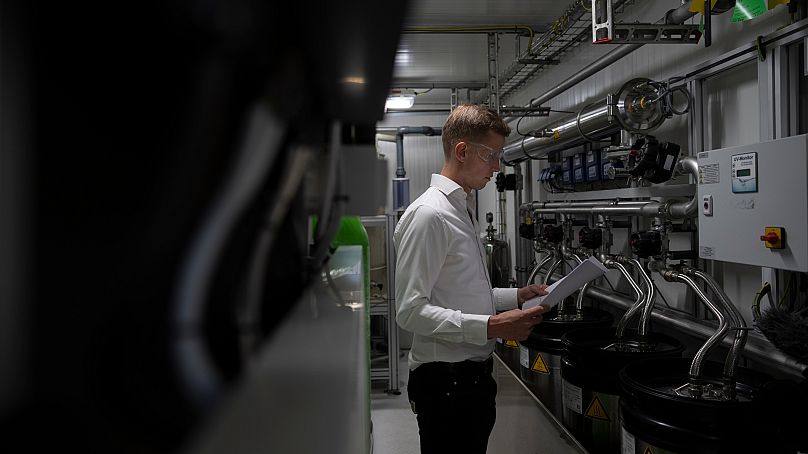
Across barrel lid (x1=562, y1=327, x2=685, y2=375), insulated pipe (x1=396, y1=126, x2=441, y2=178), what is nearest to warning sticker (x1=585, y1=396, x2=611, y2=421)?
barrel lid (x1=562, y1=327, x2=685, y2=375)

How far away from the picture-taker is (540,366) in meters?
2.97

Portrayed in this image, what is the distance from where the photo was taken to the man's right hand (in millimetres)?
1571

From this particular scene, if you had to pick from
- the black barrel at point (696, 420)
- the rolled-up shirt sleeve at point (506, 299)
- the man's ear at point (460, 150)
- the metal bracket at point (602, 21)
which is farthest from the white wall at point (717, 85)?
the man's ear at point (460, 150)

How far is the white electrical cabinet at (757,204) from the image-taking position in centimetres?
156

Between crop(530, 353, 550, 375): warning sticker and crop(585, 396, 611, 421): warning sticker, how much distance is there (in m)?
0.63

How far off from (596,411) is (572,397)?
117 millimetres

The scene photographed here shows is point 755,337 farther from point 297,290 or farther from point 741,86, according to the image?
point 297,290

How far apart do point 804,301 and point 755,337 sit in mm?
197

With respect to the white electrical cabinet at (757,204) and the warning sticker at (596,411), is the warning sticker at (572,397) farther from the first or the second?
the white electrical cabinet at (757,204)

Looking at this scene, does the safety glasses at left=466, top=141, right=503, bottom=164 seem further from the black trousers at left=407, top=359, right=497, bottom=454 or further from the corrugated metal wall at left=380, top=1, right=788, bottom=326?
the black trousers at left=407, top=359, right=497, bottom=454

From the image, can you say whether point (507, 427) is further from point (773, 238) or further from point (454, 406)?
point (773, 238)

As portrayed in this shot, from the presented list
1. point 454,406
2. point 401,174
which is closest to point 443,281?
point 454,406

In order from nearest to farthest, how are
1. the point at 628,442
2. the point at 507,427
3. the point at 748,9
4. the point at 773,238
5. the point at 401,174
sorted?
the point at 773,238, the point at 628,442, the point at 748,9, the point at 507,427, the point at 401,174

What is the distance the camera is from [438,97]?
6438mm
